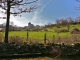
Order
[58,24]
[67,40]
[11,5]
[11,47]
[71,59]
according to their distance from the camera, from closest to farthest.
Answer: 1. [71,59]
2. [11,47]
3. [11,5]
4. [67,40]
5. [58,24]

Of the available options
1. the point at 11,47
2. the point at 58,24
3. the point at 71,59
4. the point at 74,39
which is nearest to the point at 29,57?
the point at 11,47

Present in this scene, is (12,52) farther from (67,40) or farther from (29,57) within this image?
(67,40)

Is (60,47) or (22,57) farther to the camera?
(60,47)

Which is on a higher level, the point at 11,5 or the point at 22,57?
the point at 11,5

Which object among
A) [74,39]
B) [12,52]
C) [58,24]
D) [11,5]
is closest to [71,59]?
[12,52]

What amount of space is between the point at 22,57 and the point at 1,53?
170 cm

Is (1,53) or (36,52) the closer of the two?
(1,53)

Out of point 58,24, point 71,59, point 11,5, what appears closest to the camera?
point 71,59

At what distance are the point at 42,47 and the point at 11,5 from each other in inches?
184

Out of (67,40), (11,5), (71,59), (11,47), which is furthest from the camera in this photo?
(67,40)

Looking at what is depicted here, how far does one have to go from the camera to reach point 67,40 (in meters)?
28.2

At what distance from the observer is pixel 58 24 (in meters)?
63.2

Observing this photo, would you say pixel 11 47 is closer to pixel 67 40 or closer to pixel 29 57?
pixel 29 57

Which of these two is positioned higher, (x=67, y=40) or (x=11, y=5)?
(x=11, y=5)
